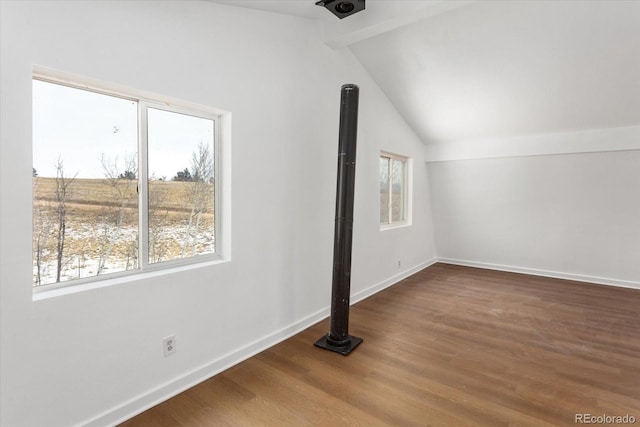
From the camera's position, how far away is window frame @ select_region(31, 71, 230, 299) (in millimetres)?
1672

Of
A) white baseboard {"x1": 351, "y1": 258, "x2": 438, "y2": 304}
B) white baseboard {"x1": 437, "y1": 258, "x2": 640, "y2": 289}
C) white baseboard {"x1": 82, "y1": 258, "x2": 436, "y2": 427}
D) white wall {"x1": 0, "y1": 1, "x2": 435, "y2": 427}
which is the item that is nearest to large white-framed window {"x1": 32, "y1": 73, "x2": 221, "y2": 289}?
white wall {"x1": 0, "y1": 1, "x2": 435, "y2": 427}

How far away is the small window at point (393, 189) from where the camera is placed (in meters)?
4.66

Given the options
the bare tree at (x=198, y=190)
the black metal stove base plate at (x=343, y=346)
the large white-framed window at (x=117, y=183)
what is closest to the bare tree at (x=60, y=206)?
the large white-framed window at (x=117, y=183)

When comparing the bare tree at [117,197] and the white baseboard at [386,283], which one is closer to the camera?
the bare tree at [117,197]

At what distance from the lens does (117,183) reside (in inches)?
75.2

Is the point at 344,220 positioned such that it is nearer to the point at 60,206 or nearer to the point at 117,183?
the point at 117,183

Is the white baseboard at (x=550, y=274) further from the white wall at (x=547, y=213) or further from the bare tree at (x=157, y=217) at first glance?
the bare tree at (x=157, y=217)

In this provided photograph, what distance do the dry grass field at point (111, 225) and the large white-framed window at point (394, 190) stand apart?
2778mm

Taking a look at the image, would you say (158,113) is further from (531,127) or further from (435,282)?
(531,127)

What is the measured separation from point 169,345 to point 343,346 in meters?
1.38

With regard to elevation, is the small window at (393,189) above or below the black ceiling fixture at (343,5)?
below

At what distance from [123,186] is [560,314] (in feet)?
14.7

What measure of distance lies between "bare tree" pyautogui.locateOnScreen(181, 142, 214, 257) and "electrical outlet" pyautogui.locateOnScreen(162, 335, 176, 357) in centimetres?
57

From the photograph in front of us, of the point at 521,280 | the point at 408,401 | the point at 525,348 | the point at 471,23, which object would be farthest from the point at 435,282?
the point at 471,23
